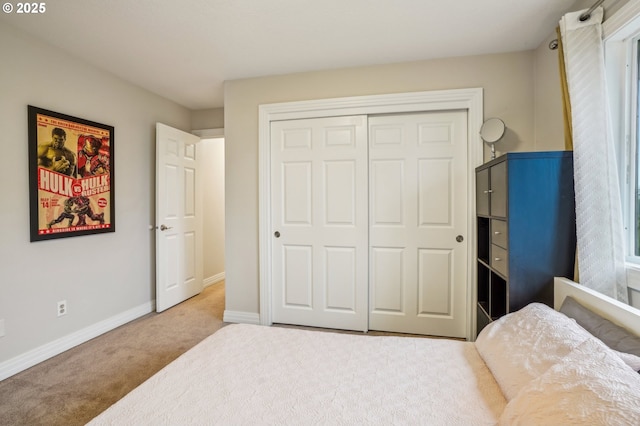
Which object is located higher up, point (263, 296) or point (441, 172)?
point (441, 172)

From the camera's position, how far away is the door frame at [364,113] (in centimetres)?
260

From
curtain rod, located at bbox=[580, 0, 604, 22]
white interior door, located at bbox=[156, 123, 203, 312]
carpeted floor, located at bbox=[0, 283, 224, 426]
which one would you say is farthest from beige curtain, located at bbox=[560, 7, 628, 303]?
white interior door, located at bbox=[156, 123, 203, 312]

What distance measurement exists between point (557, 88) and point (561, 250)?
1.19m

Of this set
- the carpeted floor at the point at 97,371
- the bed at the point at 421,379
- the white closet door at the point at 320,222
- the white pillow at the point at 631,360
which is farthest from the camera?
the white closet door at the point at 320,222

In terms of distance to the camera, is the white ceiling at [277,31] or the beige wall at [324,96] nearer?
the white ceiling at [277,31]

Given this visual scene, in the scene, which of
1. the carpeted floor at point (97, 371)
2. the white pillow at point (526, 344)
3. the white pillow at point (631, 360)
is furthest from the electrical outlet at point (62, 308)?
the white pillow at point (631, 360)

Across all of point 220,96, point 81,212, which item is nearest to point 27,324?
point 81,212

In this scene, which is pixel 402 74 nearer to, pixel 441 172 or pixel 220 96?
pixel 441 172

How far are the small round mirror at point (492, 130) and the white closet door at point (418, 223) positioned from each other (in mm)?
193

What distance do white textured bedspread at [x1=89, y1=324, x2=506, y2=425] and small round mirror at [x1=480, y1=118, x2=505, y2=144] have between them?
1683 mm

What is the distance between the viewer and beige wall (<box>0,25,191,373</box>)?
2.15 meters

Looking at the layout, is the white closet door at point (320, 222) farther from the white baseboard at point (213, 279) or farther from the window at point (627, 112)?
the white baseboard at point (213, 279)

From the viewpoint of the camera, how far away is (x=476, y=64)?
2617 millimetres

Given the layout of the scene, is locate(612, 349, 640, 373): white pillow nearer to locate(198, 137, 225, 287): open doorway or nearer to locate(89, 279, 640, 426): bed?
locate(89, 279, 640, 426): bed
